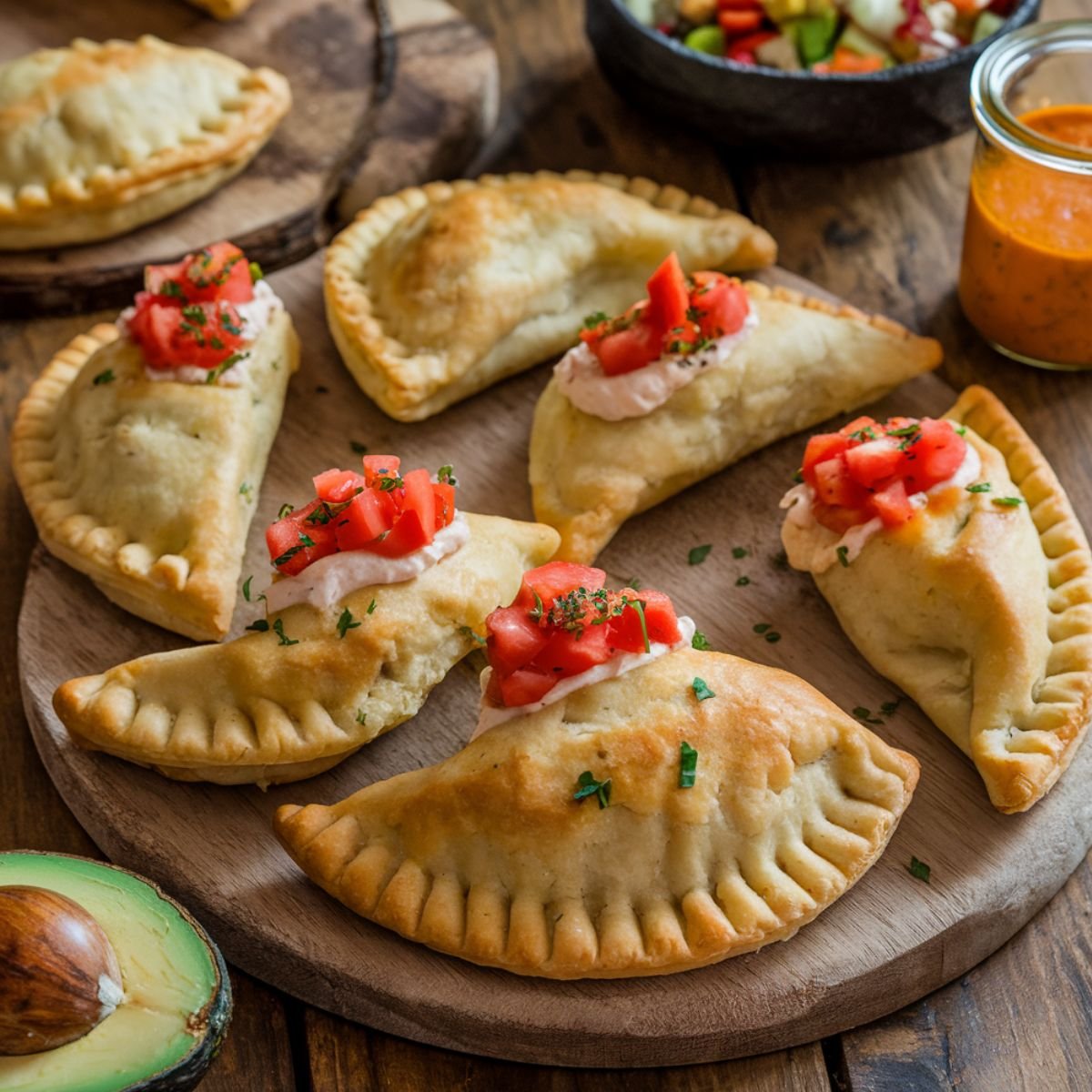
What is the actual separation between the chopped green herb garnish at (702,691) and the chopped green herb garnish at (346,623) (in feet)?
2.99

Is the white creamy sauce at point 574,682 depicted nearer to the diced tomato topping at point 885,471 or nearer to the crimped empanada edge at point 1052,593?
the diced tomato topping at point 885,471

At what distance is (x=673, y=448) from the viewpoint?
4.66m

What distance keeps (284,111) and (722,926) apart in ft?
11.8

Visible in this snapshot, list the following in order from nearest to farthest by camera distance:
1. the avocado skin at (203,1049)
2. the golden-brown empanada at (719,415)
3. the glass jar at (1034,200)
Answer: the avocado skin at (203,1049) < the golden-brown empanada at (719,415) < the glass jar at (1034,200)

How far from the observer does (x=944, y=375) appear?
5273mm

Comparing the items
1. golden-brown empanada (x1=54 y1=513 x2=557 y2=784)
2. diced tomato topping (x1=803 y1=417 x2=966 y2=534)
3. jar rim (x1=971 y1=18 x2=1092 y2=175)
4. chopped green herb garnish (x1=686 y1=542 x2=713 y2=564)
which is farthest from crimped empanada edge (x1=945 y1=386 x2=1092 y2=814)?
golden-brown empanada (x1=54 y1=513 x2=557 y2=784)

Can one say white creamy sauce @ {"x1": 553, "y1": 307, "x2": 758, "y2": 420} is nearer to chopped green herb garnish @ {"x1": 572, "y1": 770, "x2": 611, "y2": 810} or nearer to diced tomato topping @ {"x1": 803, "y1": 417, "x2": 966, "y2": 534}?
diced tomato topping @ {"x1": 803, "y1": 417, "x2": 966, "y2": 534}

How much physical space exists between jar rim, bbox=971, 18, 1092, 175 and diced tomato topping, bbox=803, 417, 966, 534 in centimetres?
97

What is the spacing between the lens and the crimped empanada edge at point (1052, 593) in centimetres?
390

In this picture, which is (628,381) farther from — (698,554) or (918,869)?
(918,869)

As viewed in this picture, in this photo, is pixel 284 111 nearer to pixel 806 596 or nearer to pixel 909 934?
pixel 806 596

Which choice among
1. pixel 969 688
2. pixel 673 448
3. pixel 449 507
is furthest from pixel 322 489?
pixel 969 688

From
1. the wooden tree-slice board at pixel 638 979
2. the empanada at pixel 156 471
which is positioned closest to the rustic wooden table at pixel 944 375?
the wooden tree-slice board at pixel 638 979

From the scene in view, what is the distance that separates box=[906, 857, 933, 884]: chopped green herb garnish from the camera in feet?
12.5
